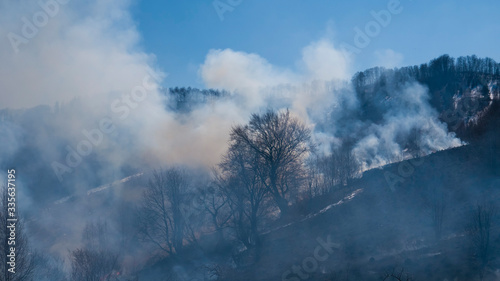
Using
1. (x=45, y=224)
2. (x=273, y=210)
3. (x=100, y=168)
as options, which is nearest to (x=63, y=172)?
(x=100, y=168)

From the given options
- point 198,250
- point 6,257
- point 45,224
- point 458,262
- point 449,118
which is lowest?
point 458,262

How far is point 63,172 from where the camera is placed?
51250 millimetres

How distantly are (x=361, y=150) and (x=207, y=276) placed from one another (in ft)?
89.6

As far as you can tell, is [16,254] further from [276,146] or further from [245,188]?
[276,146]

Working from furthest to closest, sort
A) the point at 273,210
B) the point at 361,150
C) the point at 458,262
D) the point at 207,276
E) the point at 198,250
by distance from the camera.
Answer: the point at 361,150 < the point at 273,210 < the point at 198,250 < the point at 207,276 < the point at 458,262

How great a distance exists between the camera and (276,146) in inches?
1238

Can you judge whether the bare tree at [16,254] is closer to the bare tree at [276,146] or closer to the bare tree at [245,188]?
the bare tree at [245,188]

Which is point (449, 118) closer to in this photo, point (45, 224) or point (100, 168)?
point (100, 168)

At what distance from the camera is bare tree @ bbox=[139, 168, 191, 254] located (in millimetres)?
30109
